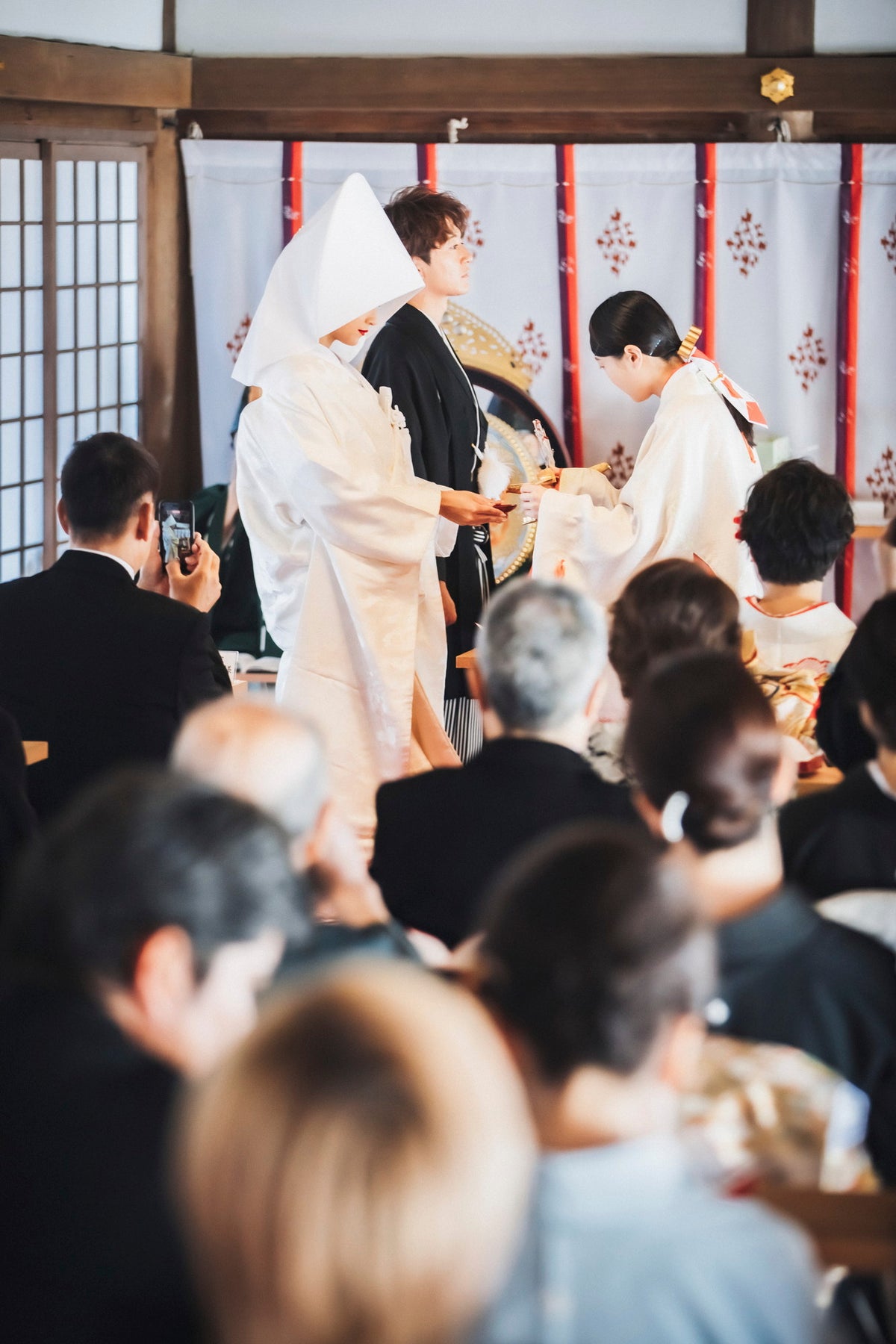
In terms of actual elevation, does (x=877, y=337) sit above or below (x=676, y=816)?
above

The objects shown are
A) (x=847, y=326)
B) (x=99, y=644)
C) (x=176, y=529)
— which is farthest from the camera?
(x=847, y=326)

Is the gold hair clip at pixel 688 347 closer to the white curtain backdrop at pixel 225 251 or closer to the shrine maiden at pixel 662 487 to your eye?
the shrine maiden at pixel 662 487

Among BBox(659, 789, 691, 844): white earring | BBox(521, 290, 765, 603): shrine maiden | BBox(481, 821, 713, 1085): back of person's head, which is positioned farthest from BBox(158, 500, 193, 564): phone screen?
BBox(481, 821, 713, 1085): back of person's head

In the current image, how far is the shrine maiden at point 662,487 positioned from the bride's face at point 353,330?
62cm

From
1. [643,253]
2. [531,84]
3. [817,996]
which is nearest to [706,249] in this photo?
[643,253]

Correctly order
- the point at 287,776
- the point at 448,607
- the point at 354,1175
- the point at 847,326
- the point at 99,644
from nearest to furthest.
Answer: the point at 354,1175
the point at 287,776
the point at 99,644
the point at 448,607
the point at 847,326

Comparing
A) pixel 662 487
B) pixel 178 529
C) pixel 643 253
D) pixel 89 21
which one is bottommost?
pixel 178 529

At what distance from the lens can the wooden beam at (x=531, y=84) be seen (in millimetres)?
5371

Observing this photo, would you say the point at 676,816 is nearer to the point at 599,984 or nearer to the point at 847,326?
the point at 599,984

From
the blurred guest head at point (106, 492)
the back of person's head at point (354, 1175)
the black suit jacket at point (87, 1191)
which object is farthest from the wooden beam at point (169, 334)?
the back of person's head at point (354, 1175)

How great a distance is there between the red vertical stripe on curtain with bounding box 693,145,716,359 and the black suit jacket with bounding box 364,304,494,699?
115 centimetres

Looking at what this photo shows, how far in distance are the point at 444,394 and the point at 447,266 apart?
399 millimetres

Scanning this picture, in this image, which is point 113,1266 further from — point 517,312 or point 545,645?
point 517,312

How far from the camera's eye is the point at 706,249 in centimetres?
562
